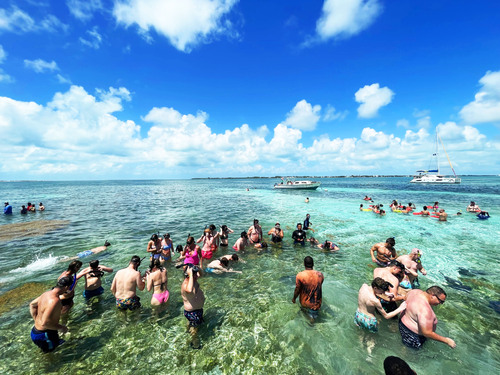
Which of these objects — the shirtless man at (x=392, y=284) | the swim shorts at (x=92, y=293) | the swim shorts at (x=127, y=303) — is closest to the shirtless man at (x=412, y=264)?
the shirtless man at (x=392, y=284)

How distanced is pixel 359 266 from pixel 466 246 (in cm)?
963

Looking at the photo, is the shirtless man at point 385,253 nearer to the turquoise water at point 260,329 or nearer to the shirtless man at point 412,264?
the turquoise water at point 260,329

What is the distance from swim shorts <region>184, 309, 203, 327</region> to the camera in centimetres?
593

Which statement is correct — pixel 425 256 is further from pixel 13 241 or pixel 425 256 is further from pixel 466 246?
pixel 13 241

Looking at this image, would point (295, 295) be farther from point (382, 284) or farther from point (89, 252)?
point (89, 252)

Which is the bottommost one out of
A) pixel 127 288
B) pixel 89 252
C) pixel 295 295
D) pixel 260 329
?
pixel 260 329

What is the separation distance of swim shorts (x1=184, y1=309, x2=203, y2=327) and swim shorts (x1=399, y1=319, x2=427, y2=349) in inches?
216

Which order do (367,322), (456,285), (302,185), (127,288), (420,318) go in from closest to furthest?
1. (420,318)
2. (367,322)
3. (127,288)
4. (456,285)
5. (302,185)

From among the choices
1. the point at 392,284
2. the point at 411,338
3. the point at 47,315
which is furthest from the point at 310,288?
the point at 47,315

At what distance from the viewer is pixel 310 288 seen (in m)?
6.31

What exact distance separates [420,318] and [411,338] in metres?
0.78

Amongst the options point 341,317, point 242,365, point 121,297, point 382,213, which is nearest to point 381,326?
point 341,317

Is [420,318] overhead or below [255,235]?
overhead

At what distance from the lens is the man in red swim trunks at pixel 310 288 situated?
6.19m
